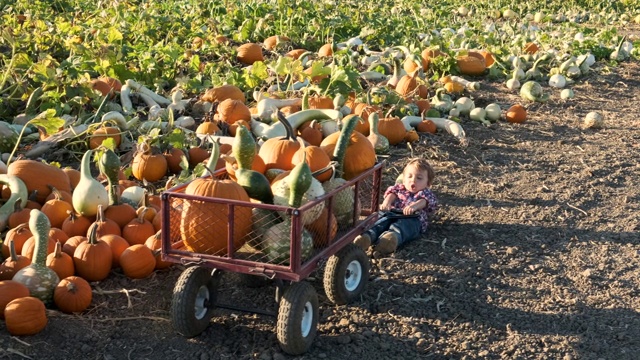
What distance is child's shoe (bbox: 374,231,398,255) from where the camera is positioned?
5113 millimetres

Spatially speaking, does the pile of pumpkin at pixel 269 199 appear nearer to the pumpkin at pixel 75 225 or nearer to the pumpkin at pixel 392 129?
the pumpkin at pixel 75 225

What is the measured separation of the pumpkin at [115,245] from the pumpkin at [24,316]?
71cm

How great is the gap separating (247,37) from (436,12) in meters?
4.76

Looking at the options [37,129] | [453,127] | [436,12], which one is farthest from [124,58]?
[436,12]

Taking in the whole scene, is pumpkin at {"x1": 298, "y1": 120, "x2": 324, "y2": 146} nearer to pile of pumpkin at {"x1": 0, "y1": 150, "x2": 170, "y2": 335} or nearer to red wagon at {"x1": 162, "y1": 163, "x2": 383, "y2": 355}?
pile of pumpkin at {"x1": 0, "y1": 150, "x2": 170, "y2": 335}

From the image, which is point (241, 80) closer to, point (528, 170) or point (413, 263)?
point (528, 170)

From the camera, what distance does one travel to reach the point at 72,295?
13.7ft

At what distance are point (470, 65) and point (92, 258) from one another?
6560mm

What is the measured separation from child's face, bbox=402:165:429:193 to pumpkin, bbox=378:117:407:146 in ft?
4.93

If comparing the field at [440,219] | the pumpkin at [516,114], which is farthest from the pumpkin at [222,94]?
the pumpkin at [516,114]

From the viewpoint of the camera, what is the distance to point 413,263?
504cm

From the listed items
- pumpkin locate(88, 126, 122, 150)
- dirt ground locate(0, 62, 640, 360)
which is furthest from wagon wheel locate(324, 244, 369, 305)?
pumpkin locate(88, 126, 122, 150)

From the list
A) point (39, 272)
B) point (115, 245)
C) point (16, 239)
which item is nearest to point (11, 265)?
point (39, 272)

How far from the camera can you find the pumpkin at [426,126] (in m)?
7.64
